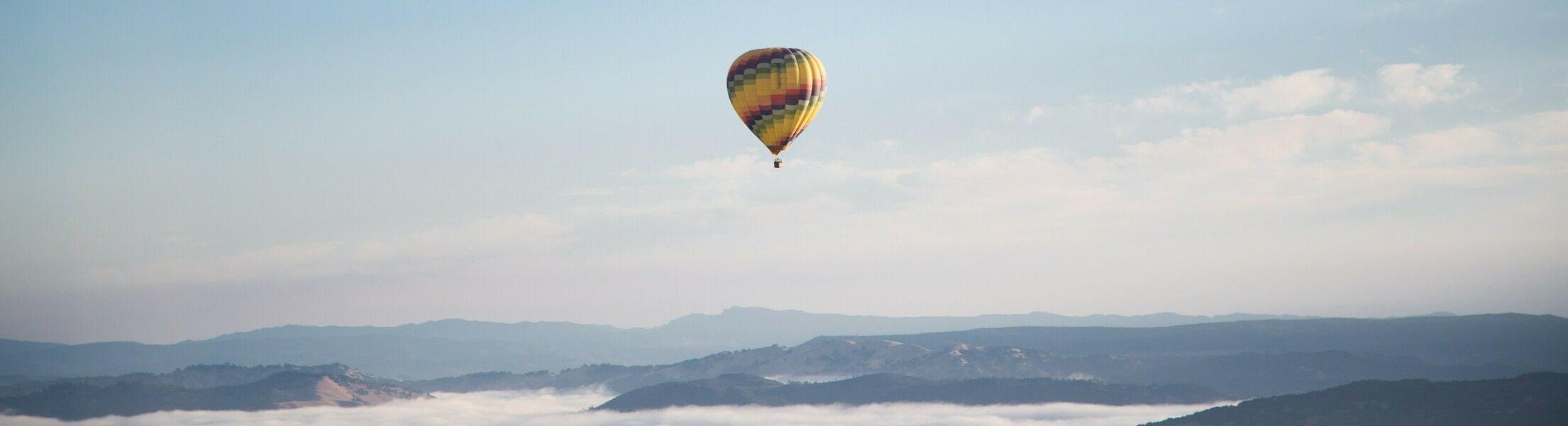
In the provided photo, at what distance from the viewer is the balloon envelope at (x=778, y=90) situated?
186 meters

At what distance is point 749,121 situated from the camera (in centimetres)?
19038

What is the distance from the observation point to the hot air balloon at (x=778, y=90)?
186500 millimetres

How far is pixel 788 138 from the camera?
18962cm

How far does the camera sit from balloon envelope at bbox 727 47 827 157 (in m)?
186

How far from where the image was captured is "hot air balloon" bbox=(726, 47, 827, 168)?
18650 cm

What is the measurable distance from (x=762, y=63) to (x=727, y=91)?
25.4 feet

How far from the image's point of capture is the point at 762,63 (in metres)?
187

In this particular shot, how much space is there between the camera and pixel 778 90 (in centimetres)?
18662

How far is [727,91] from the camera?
192 m

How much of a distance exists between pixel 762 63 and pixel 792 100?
5903 millimetres

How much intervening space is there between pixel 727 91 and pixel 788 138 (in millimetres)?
10351

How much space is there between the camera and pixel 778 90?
612ft

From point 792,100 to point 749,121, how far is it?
672 centimetres

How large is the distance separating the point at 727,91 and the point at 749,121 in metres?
5.33
